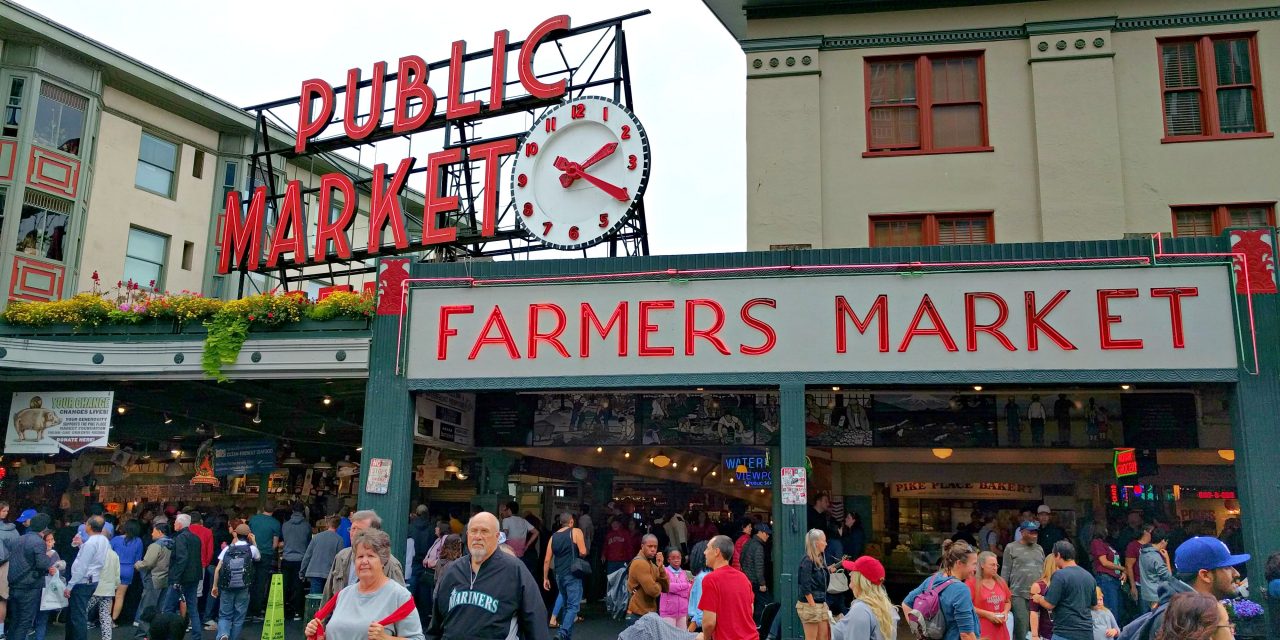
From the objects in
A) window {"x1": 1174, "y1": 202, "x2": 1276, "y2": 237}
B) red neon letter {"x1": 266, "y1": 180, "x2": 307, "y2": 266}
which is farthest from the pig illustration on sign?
window {"x1": 1174, "y1": 202, "x2": 1276, "y2": 237}

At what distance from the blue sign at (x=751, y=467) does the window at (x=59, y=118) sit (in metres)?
21.9

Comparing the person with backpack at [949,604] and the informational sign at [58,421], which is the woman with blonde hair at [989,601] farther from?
the informational sign at [58,421]


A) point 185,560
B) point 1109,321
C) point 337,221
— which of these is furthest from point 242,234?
point 1109,321

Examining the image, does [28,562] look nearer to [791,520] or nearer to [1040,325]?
[791,520]

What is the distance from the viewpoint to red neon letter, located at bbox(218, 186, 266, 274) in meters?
23.9

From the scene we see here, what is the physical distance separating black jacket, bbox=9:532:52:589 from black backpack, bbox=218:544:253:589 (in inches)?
84.6

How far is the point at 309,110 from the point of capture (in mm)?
24984

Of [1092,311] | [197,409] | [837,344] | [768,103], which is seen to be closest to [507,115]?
[768,103]

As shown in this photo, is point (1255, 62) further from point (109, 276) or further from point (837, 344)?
point (109, 276)

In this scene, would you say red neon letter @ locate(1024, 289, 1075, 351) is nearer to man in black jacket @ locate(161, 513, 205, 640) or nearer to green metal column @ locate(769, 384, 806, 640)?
green metal column @ locate(769, 384, 806, 640)

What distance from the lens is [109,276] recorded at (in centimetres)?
2966

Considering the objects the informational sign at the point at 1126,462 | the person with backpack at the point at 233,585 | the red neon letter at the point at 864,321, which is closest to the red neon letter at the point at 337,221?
the person with backpack at the point at 233,585

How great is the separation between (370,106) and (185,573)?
13794mm

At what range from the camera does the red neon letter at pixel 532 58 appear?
2189 cm
